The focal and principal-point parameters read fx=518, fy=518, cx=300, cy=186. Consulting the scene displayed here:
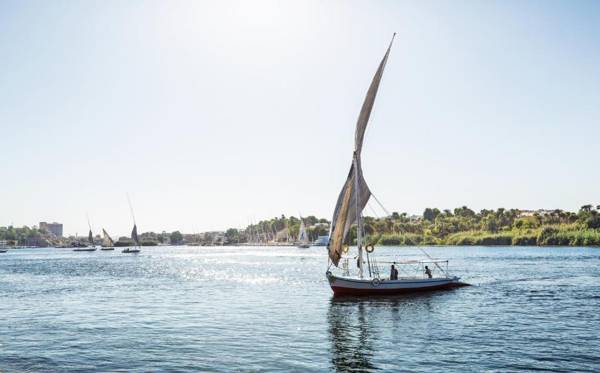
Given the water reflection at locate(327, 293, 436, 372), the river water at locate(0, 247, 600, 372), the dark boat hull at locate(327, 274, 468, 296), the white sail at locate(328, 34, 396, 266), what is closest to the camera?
the river water at locate(0, 247, 600, 372)

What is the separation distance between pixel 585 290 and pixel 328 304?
29.2 meters

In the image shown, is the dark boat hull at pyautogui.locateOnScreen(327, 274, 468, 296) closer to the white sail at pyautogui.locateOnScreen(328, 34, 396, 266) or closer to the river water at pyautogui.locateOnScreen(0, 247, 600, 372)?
the river water at pyautogui.locateOnScreen(0, 247, 600, 372)

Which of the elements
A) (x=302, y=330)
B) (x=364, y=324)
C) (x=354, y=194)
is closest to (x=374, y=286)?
(x=354, y=194)

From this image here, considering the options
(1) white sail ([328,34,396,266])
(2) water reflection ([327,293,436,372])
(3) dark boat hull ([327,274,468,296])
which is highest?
(1) white sail ([328,34,396,266])

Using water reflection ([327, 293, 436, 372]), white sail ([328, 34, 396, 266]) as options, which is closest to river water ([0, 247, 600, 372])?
water reflection ([327, 293, 436, 372])

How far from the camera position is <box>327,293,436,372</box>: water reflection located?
91.9 feet

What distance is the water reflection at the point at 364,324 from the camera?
28017 mm

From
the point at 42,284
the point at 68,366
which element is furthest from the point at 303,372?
the point at 42,284

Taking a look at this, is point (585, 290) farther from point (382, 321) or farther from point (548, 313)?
point (382, 321)

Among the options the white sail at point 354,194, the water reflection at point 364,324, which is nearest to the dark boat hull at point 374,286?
the water reflection at point 364,324

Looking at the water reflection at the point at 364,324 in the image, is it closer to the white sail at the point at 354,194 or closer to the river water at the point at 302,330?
the river water at the point at 302,330

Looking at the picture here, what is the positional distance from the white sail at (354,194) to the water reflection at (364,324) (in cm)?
588

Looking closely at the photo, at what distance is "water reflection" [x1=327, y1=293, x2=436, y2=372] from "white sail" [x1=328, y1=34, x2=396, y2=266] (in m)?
5.88

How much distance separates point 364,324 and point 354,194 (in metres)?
15.7
